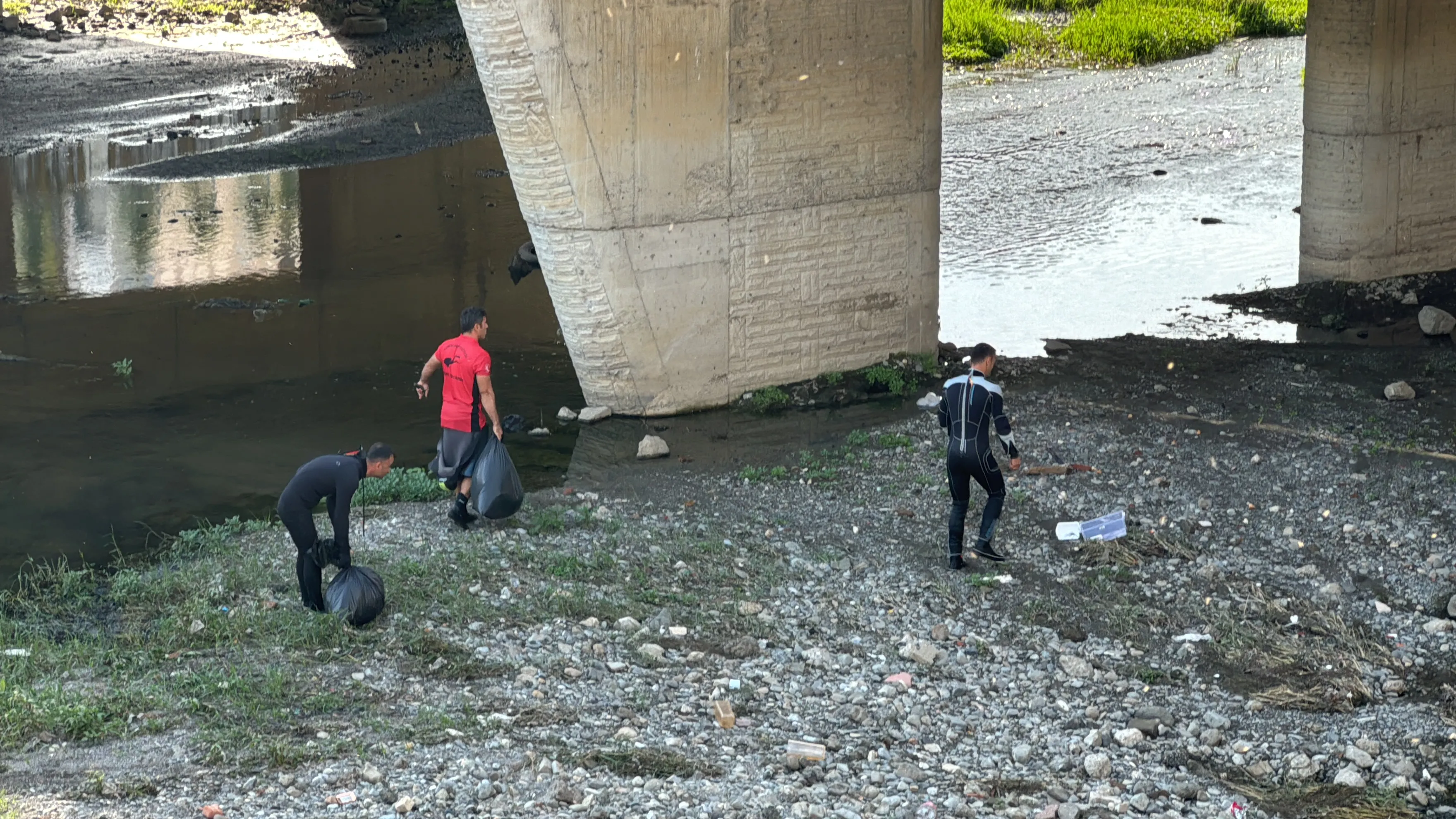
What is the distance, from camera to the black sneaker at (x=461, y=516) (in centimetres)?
1216

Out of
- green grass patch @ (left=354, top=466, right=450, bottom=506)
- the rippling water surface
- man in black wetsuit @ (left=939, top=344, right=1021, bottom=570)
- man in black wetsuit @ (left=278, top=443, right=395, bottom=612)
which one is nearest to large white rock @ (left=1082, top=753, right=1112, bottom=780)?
man in black wetsuit @ (left=939, top=344, right=1021, bottom=570)

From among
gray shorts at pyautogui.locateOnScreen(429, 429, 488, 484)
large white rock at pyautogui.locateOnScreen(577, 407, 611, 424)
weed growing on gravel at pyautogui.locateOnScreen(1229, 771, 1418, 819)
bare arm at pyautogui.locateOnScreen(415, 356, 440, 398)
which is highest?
bare arm at pyautogui.locateOnScreen(415, 356, 440, 398)

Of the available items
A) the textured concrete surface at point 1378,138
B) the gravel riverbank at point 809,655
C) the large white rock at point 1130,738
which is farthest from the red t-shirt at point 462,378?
the textured concrete surface at point 1378,138

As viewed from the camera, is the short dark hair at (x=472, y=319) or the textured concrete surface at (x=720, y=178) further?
the textured concrete surface at (x=720, y=178)

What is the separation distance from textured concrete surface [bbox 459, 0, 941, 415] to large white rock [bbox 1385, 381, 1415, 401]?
15.8ft

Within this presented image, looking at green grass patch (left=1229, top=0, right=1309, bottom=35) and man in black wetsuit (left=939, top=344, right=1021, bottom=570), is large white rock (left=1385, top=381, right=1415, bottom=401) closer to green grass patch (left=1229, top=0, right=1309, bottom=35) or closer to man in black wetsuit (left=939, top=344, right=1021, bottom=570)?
man in black wetsuit (left=939, top=344, right=1021, bottom=570)

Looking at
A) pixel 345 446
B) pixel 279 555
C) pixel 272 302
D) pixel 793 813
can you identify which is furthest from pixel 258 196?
pixel 793 813

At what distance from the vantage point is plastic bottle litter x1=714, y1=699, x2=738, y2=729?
9.01 metres

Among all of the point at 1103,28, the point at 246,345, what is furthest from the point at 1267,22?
the point at 246,345

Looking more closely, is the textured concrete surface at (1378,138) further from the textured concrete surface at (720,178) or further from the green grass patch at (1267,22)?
the green grass patch at (1267,22)

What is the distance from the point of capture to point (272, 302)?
1998 centimetres

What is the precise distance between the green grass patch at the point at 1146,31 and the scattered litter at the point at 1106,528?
25956 mm

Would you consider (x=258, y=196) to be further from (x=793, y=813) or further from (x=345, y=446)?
(x=793, y=813)

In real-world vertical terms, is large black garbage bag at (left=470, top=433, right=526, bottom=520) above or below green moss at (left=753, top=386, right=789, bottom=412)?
above
